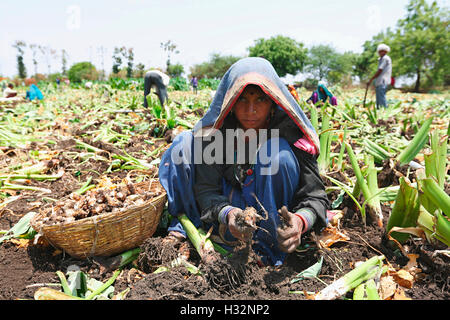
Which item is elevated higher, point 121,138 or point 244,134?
point 244,134

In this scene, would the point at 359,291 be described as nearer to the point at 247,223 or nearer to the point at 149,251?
the point at 247,223

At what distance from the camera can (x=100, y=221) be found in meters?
1.68

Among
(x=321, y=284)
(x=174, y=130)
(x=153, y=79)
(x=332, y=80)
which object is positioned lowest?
(x=321, y=284)

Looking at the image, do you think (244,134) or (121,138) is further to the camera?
(121,138)

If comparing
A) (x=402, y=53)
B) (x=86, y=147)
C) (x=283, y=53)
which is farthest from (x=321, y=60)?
(x=86, y=147)

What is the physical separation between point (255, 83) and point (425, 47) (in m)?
32.3

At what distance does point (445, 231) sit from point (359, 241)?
457 mm

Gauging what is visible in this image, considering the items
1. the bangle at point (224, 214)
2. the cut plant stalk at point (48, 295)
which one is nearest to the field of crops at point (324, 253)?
the cut plant stalk at point (48, 295)

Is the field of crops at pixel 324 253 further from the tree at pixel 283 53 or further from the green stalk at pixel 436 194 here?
the tree at pixel 283 53

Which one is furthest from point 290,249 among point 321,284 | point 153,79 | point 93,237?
point 153,79

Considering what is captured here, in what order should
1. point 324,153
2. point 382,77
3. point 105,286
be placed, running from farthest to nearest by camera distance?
point 382,77 → point 324,153 → point 105,286

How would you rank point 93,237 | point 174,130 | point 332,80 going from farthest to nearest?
point 332,80
point 174,130
point 93,237

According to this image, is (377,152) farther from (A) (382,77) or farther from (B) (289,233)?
(A) (382,77)

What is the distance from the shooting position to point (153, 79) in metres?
6.08
